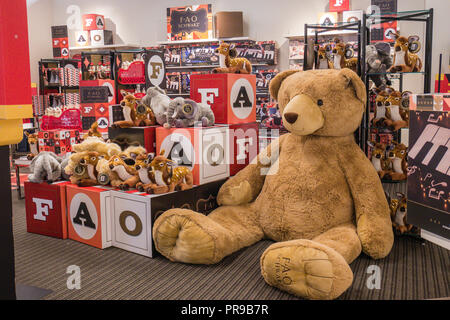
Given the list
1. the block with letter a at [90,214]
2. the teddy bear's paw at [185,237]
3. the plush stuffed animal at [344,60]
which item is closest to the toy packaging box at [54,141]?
the block with letter a at [90,214]

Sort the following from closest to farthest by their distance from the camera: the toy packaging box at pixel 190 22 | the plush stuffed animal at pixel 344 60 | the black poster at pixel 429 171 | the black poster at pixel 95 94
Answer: the black poster at pixel 429 171
the plush stuffed animal at pixel 344 60
the black poster at pixel 95 94
the toy packaging box at pixel 190 22

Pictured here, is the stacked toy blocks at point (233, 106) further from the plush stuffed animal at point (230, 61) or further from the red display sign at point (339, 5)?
the red display sign at point (339, 5)

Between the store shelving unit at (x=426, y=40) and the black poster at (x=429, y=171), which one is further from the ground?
the store shelving unit at (x=426, y=40)

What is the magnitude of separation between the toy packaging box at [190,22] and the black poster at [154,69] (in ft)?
10.7

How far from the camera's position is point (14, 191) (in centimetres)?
478

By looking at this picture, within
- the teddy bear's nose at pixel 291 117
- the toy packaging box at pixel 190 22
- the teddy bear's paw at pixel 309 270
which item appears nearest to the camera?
the teddy bear's paw at pixel 309 270

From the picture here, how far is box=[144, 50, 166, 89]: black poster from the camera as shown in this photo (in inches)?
175

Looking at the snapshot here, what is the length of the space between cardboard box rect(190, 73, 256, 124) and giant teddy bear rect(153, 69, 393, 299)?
0.55 metres

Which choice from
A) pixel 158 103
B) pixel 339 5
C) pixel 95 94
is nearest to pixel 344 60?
pixel 158 103

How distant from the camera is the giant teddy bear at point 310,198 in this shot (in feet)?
7.88

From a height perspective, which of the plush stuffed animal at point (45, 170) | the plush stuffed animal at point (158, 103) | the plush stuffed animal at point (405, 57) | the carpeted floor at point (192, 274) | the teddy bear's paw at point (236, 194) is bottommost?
the carpeted floor at point (192, 274)

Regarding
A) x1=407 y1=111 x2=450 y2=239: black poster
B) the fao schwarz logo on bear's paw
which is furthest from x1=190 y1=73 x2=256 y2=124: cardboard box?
x1=407 y1=111 x2=450 y2=239: black poster

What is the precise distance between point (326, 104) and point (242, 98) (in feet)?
3.43
